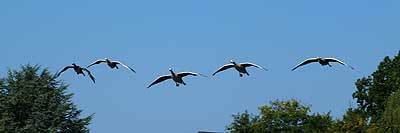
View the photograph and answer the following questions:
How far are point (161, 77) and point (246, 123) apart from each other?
202 feet

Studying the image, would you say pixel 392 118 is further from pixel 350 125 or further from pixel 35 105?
pixel 35 105

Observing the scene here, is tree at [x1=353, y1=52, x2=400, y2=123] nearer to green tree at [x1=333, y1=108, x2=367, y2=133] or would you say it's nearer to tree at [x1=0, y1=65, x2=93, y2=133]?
green tree at [x1=333, y1=108, x2=367, y2=133]

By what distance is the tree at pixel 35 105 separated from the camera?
81.2 metres

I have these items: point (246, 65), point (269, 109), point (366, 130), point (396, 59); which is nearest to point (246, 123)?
point (269, 109)

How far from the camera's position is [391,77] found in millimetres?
80250

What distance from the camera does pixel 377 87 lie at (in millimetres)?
81062

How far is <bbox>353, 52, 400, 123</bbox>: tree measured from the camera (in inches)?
3147

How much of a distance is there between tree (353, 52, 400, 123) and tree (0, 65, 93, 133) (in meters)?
21.1

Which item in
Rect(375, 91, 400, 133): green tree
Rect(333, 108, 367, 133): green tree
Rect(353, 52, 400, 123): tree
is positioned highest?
Rect(353, 52, 400, 123): tree

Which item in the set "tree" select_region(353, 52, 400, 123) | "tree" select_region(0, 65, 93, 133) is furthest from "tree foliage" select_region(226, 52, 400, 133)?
"tree" select_region(0, 65, 93, 133)

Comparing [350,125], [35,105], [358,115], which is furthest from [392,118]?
[35,105]

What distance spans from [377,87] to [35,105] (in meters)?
26.0

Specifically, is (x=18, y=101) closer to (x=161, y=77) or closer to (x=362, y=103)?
(x=362, y=103)

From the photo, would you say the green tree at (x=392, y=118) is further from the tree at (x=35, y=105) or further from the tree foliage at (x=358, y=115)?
the tree at (x=35, y=105)
